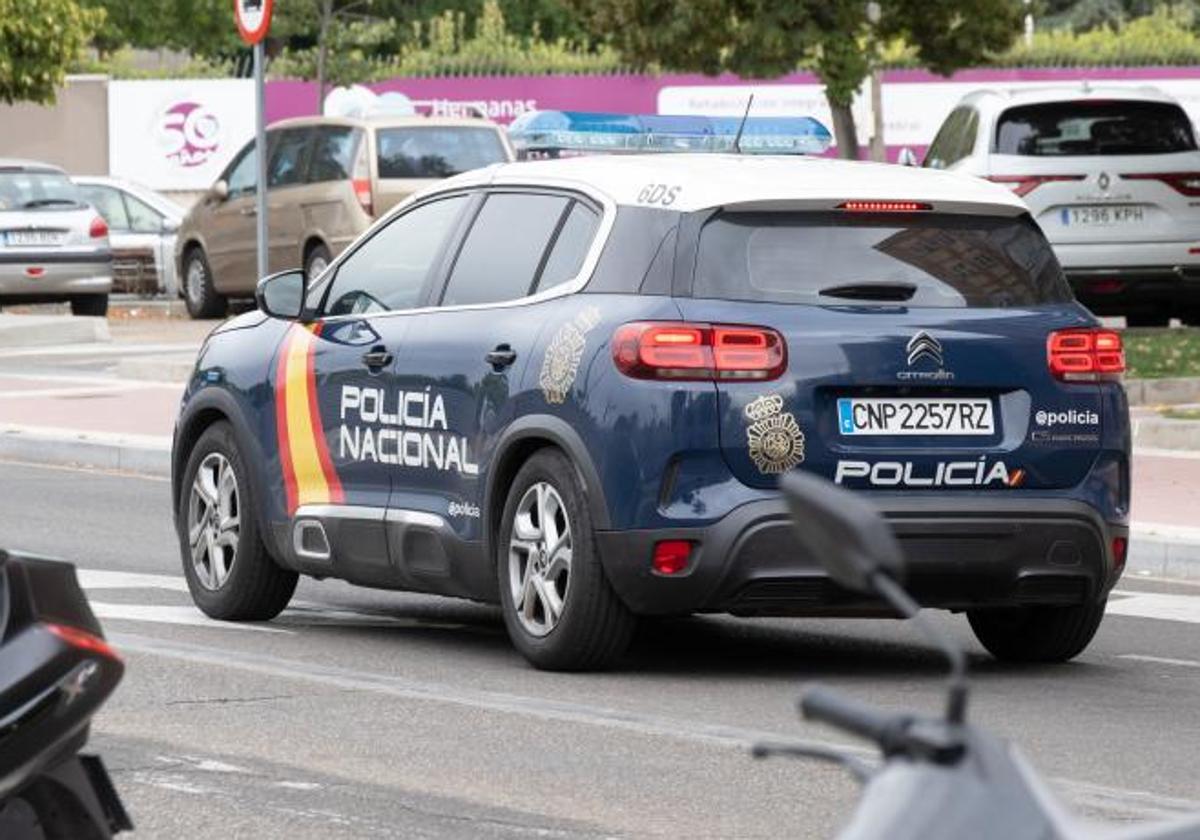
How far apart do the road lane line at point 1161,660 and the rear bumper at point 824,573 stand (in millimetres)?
938

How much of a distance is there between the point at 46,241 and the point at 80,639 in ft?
88.7

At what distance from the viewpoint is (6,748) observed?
4543 millimetres

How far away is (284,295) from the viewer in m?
10.8

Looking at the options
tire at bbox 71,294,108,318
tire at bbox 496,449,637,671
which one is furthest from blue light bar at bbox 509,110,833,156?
tire at bbox 71,294,108,318

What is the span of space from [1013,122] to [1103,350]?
12.8 meters

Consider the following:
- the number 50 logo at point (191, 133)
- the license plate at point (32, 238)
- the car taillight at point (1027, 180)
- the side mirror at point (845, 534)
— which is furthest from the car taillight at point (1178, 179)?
the number 50 logo at point (191, 133)

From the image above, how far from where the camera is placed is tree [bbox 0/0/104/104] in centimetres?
3092

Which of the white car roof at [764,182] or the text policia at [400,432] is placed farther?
the text policia at [400,432]

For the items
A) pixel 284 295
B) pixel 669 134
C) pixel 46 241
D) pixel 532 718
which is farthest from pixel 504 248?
pixel 46 241

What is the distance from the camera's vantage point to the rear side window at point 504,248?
33.1ft

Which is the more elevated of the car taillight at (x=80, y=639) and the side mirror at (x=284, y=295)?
the car taillight at (x=80, y=639)

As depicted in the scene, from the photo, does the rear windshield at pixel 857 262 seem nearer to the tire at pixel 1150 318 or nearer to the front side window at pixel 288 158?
the tire at pixel 1150 318

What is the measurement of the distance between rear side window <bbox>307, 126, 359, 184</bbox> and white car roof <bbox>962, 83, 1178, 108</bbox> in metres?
6.24

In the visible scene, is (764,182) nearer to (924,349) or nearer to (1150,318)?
(924,349)
